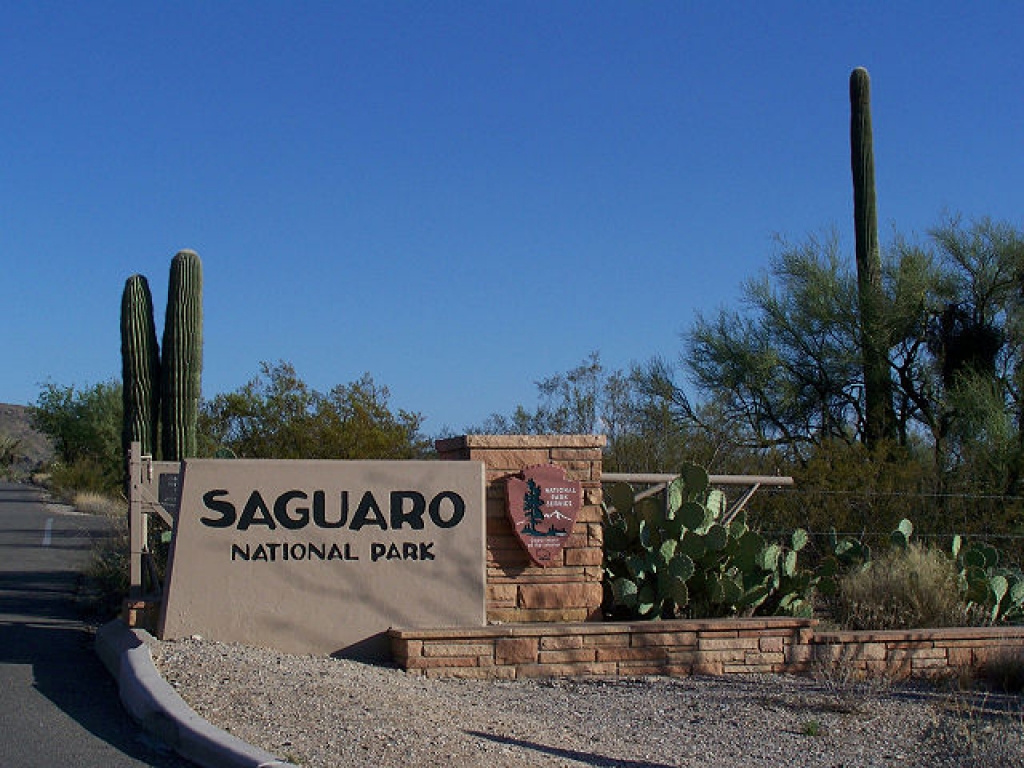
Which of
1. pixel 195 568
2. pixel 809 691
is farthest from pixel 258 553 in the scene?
pixel 809 691

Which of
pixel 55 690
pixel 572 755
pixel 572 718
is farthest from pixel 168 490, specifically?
pixel 572 755

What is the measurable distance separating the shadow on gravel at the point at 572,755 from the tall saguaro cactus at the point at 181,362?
853 centimetres

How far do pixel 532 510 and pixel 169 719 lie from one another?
163 inches

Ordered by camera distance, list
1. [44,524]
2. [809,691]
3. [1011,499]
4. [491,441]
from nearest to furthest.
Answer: [809,691] < [491,441] < [1011,499] < [44,524]

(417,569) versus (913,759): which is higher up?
(417,569)

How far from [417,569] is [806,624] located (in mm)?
3554

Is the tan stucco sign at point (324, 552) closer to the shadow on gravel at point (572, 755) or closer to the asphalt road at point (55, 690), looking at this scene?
the asphalt road at point (55, 690)

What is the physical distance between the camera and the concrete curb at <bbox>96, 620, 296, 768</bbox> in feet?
21.5

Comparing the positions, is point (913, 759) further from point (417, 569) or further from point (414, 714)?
point (417, 569)

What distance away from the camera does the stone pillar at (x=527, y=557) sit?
10.5 metres

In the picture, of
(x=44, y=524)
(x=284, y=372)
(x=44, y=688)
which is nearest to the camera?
(x=44, y=688)

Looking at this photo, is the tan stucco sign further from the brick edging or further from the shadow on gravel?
the shadow on gravel

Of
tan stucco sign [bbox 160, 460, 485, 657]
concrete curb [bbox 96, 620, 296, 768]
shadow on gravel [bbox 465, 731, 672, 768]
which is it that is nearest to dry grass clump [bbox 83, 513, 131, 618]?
tan stucco sign [bbox 160, 460, 485, 657]

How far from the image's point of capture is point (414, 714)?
7.78m
